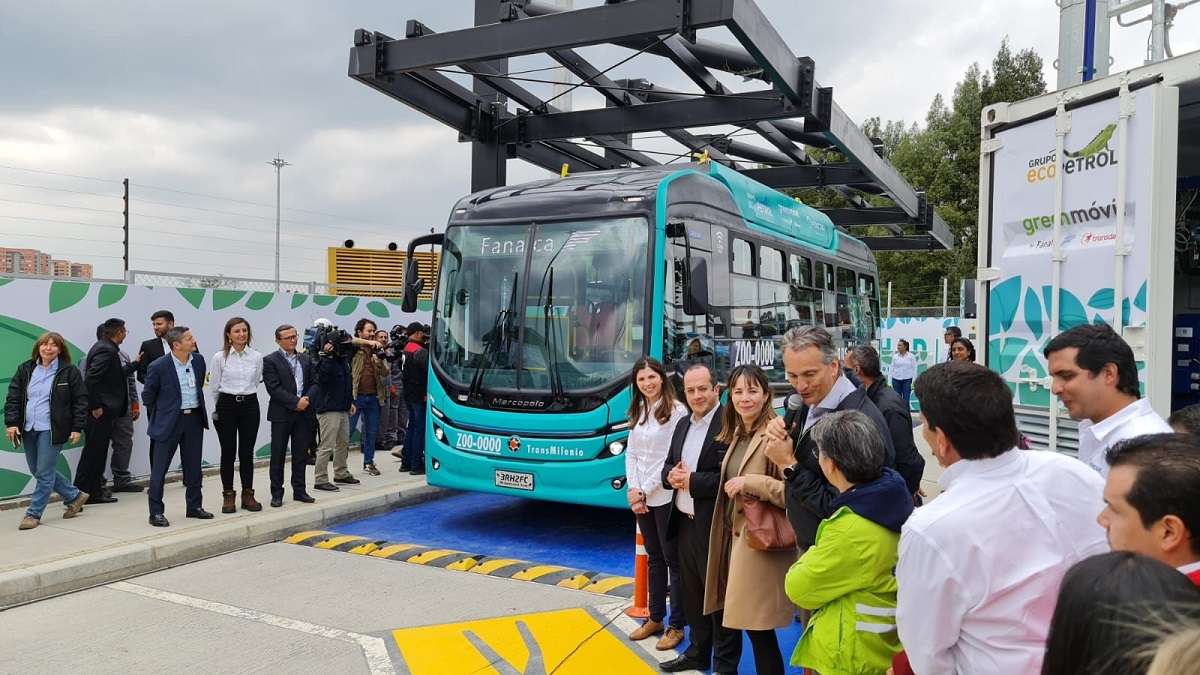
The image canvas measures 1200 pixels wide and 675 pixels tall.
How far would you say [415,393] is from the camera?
10.4m

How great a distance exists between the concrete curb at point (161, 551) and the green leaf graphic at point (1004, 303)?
6.29 m

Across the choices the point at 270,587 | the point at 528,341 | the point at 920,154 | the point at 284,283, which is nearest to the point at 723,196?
the point at 528,341

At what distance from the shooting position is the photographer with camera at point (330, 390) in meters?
8.99

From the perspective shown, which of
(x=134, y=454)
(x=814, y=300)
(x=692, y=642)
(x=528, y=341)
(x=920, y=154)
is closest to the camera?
(x=692, y=642)

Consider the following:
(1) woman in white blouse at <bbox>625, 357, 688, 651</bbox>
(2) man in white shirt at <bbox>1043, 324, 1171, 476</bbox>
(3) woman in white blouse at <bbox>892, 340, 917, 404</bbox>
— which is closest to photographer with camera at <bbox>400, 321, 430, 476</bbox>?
(1) woman in white blouse at <bbox>625, 357, 688, 651</bbox>

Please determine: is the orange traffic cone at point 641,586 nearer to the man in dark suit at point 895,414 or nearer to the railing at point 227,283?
the man in dark suit at point 895,414

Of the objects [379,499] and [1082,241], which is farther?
[379,499]

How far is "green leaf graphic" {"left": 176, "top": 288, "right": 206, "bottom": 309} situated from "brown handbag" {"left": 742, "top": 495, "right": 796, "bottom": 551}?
8399 mm

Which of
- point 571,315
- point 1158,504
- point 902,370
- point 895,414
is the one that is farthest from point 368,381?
point 902,370

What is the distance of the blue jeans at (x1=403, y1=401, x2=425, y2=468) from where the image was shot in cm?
1050

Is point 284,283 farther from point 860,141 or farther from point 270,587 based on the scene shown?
point 860,141

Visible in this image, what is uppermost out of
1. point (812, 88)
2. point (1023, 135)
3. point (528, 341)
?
point (812, 88)

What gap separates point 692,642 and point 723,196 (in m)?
5.14

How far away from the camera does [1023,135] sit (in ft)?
17.6
